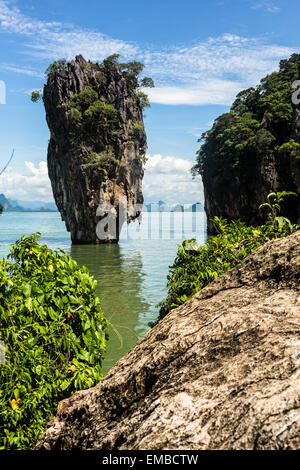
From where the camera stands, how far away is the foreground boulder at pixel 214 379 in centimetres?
130

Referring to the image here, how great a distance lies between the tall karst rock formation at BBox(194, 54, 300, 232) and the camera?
32.6m

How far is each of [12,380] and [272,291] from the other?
5.56 ft

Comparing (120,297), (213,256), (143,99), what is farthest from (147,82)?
(213,256)

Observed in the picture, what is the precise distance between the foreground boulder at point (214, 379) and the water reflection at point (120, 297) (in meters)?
0.46

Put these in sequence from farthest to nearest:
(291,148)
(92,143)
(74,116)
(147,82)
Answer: (147,82), (92,143), (74,116), (291,148)

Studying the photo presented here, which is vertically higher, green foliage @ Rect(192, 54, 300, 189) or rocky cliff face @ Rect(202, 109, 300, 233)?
green foliage @ Rect(192, 54, 300, 189)

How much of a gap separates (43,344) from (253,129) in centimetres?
3714

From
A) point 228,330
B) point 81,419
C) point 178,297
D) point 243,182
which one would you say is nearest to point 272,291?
point 228,330

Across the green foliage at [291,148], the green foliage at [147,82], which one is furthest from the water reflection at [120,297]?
the green foliage at [147,82]

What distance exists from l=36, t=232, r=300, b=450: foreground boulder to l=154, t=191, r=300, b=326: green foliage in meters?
1.67

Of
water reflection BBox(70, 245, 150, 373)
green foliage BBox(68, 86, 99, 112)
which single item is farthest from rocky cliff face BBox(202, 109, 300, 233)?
green foliage BBox(68, 86, 99, 112)

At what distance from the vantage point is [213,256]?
14.8ft

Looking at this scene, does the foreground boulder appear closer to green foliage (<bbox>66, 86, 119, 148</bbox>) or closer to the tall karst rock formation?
the tall karst rock formation

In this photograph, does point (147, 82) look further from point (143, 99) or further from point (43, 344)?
point (43, 344)
